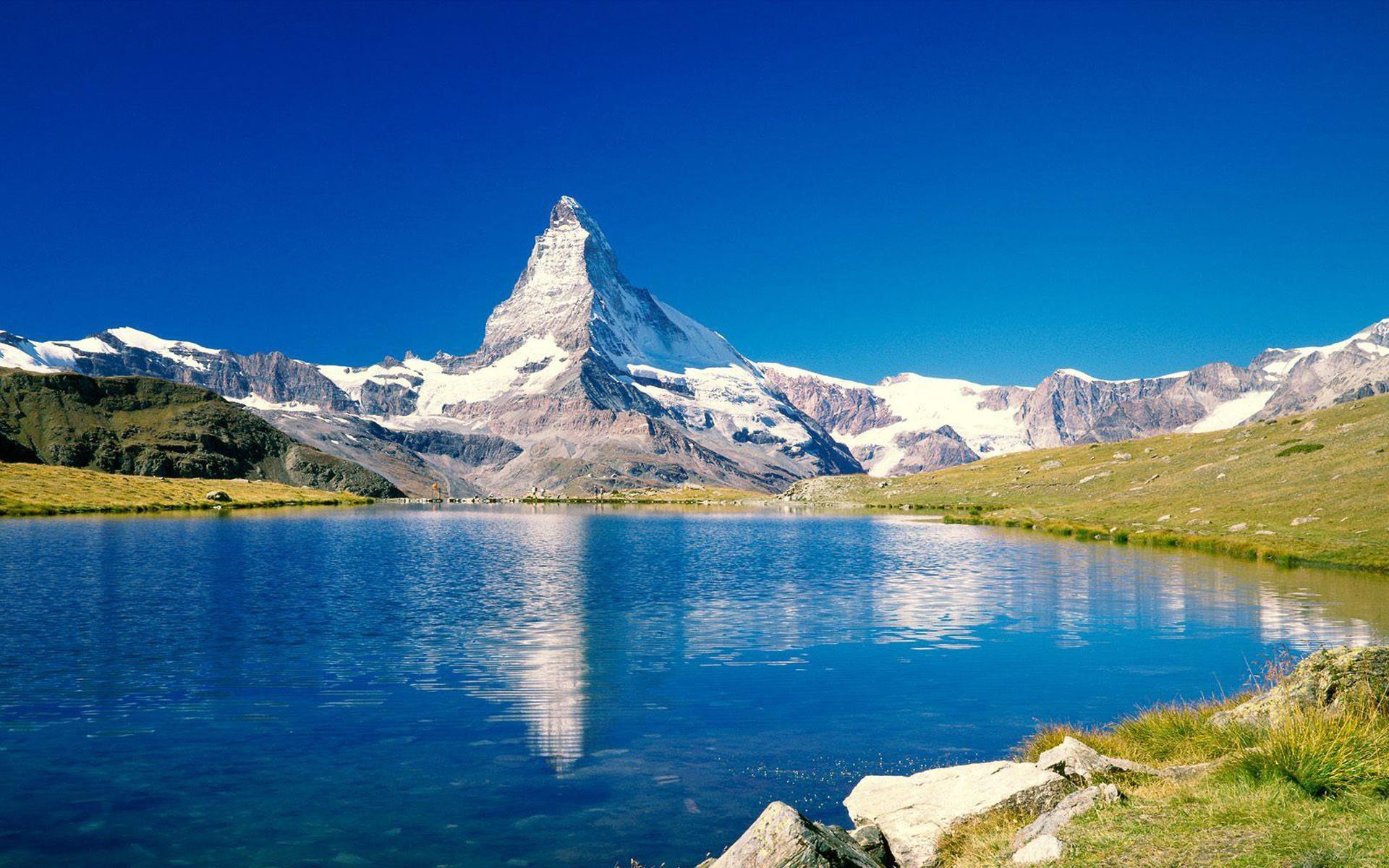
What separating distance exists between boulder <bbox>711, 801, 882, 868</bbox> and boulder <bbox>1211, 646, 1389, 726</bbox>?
9.71 metres

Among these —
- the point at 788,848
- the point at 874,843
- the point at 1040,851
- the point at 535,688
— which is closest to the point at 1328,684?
the point at 1040,851

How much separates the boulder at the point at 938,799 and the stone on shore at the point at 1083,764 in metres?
0.45

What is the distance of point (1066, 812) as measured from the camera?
14.0 meters

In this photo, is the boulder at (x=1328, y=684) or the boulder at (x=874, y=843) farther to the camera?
the boulder at (x=1328, y=684)

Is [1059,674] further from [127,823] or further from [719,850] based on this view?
[127,823]

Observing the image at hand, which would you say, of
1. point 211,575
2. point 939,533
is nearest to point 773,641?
point 211,575

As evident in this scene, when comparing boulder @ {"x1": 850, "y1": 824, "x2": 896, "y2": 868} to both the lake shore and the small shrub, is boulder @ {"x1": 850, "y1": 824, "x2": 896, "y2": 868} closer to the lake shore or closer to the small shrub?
the lake shore

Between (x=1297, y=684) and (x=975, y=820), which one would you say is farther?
(x=1297, y=684)

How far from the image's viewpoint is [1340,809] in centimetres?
1227

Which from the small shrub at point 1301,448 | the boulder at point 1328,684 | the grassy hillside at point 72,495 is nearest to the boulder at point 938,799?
the boulder at point 1328,684

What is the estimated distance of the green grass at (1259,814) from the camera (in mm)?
11242

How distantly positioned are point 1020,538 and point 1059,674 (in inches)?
2850

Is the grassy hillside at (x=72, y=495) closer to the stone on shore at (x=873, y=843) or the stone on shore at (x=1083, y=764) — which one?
the stone on shore at (x=873, y=843)

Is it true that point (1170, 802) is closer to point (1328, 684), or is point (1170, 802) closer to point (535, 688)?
point (1328, 684)
